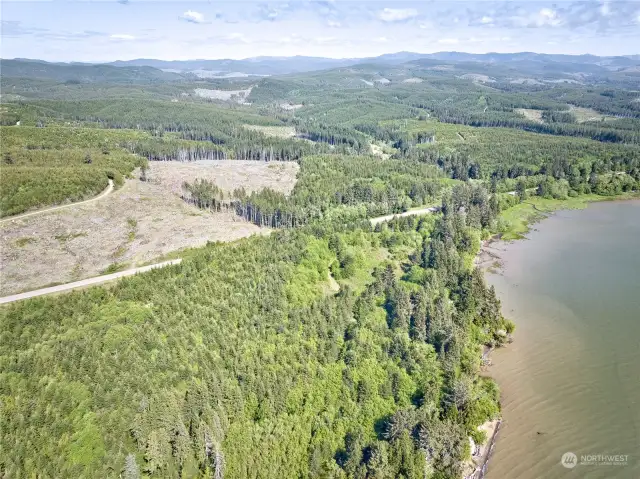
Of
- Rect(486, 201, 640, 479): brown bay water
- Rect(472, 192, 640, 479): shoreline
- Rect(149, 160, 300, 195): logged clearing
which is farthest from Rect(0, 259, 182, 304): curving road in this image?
Rect(486, 201, 640, 479): brown bay water

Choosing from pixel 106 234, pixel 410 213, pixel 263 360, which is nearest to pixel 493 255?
pixel 410 213

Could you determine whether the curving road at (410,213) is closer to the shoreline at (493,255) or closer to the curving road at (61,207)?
the shoreline at (493,255)

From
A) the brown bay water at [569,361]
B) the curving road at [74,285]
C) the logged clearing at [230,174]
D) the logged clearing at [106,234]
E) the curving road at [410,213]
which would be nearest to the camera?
the brown bay water at [569,361]

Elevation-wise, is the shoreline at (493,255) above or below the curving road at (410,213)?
below

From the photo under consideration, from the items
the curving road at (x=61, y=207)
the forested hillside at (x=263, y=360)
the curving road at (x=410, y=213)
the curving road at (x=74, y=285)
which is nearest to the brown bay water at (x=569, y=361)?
the forested hillside at (x=263, y=360)

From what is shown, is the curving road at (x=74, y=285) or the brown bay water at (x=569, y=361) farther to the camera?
the curving road at (x=74, y=285)

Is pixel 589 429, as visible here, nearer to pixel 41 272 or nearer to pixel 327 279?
pixel 327 279
